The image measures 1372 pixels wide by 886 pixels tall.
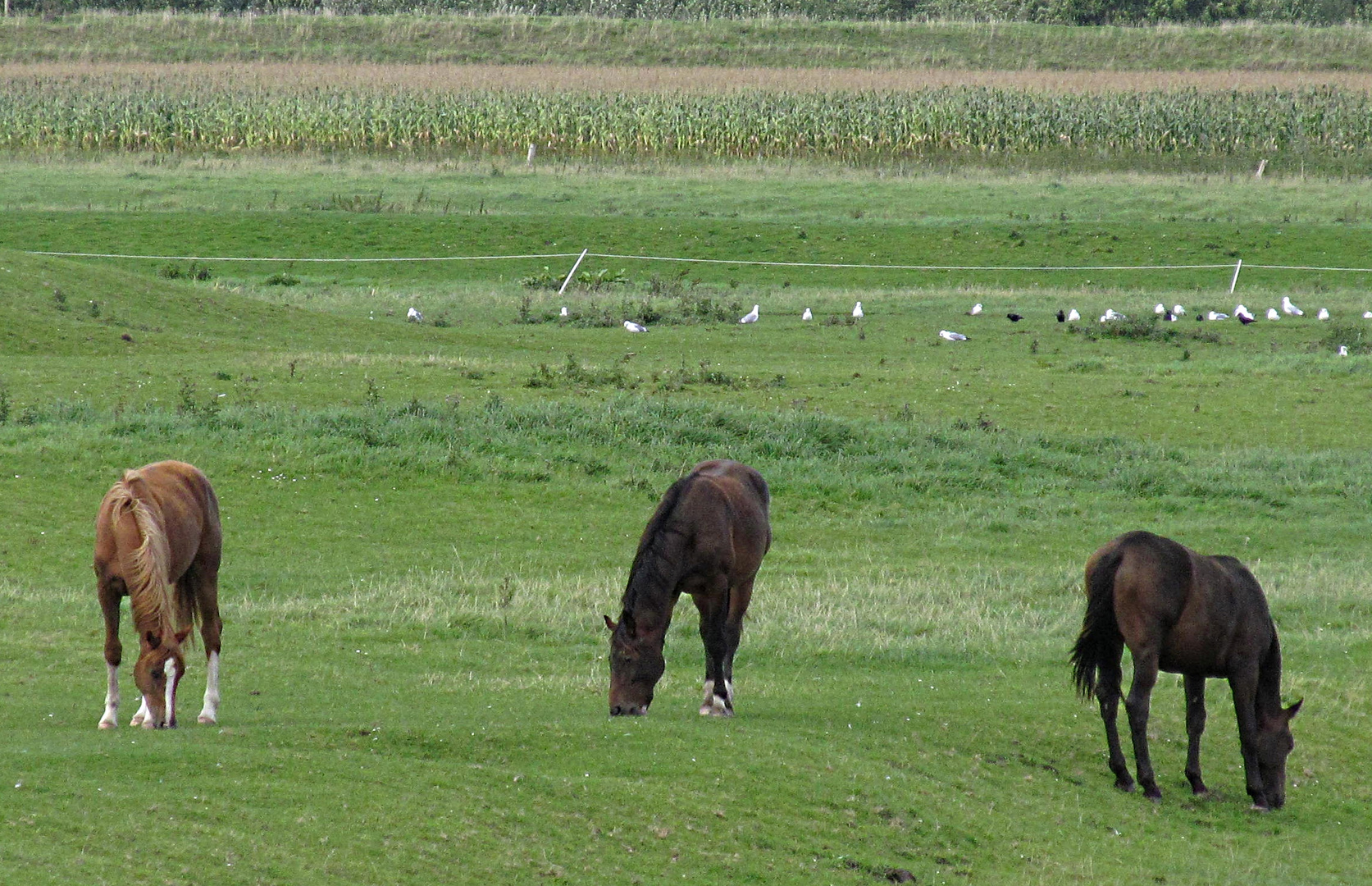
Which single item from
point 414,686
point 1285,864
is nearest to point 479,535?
point 414,686

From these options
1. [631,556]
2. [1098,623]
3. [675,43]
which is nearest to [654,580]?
[1098,623]

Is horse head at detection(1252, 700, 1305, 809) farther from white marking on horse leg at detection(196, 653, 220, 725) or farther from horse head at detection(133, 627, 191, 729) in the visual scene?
Answer: horse head at detection(133, 627, 191, 729)

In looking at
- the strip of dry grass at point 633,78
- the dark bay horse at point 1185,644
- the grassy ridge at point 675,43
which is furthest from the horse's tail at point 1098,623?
the grassy ridge at point 675,43

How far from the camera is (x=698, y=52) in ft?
267

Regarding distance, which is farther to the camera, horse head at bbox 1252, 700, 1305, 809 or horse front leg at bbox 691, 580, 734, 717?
horse front leg at bbox 691, 580, 734, 717

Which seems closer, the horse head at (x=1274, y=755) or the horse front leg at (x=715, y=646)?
the horse head at (x=1274, y=755)

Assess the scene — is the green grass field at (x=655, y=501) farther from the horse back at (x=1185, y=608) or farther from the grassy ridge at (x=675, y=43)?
the grassy ridge at (x=675, y=43)

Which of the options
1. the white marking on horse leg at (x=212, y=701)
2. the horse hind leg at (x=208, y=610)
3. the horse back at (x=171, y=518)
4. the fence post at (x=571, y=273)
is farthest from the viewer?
the fence post at (x=571, y=273)

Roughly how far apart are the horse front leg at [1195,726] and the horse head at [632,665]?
12.3ft

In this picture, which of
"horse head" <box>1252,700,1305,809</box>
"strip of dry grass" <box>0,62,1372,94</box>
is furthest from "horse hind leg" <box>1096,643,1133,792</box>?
"strip of dry grass" <box>0,62,1372,94</box>

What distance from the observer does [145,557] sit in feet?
34.5

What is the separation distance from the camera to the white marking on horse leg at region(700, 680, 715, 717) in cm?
1201

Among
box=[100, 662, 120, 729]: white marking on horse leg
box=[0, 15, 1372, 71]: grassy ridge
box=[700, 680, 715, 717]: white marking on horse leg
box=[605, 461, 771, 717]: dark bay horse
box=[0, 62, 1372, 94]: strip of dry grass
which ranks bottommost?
box=[700, 680, 715, 717]: white marking on horse leg

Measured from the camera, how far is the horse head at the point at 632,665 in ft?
37.4
